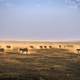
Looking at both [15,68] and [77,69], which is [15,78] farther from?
[77,69]

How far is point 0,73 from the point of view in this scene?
23.9 m

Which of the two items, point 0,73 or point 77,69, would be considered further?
point 77,69

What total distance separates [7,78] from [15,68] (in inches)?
226

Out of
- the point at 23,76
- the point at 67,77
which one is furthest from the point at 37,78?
the point at 67,77

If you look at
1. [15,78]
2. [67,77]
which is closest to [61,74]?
[67,77]

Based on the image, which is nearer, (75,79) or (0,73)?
(75,79)

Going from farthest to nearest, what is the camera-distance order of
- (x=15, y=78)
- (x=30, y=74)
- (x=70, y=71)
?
(x=70, y=71), (x=30, y=74), (x=15, y=78)

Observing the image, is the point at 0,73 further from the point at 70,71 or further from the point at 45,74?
the point at 70,71

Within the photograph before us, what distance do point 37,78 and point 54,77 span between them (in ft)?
5.30

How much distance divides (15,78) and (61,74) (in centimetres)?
468

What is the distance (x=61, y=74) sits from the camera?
77.8 ft

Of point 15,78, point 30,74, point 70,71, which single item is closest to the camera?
point 15,78

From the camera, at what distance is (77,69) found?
27.1 meters

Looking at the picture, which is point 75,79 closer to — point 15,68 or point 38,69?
point 38,69
